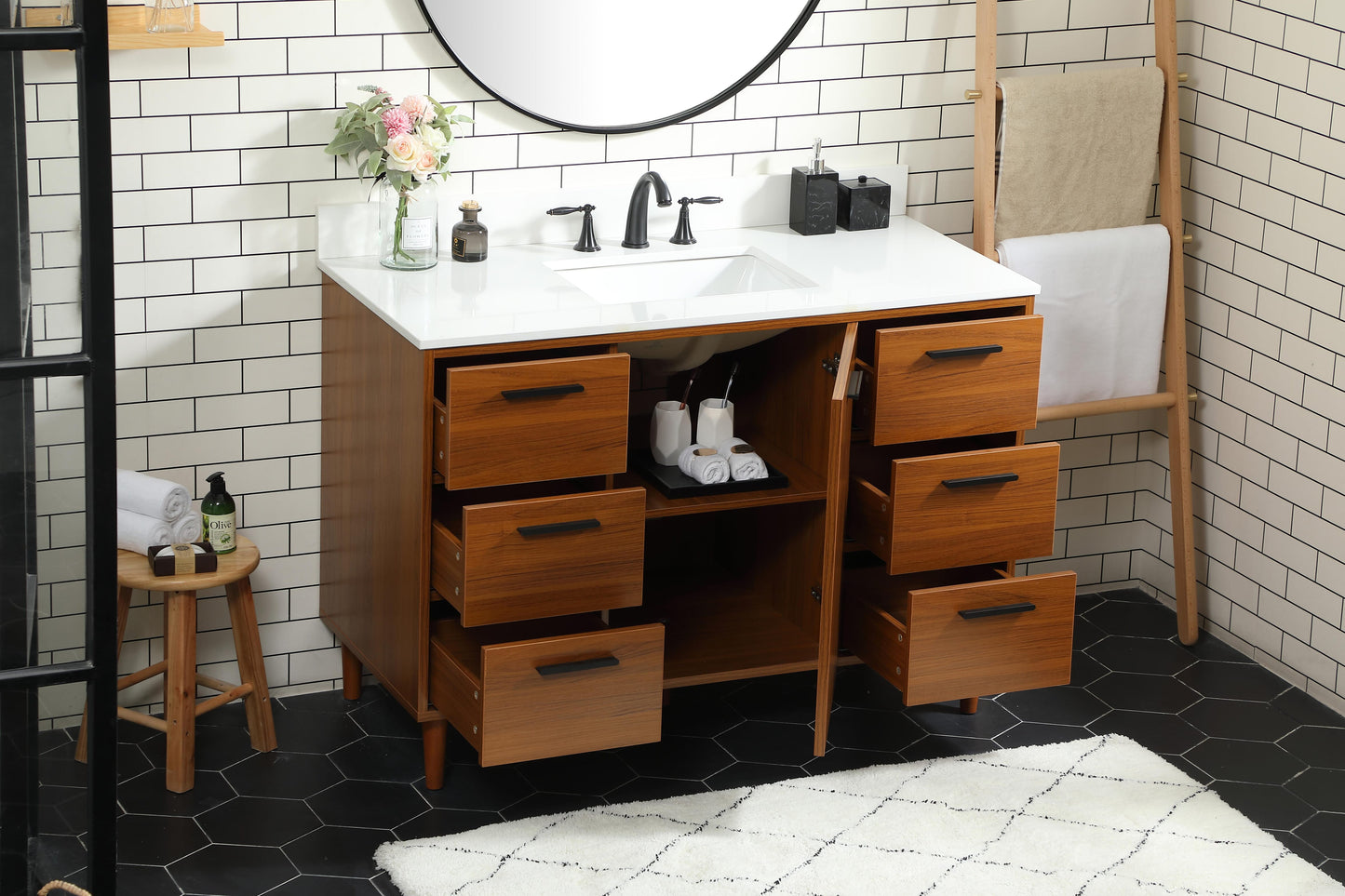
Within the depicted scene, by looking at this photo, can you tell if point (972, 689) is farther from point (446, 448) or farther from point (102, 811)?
point (102, 811)

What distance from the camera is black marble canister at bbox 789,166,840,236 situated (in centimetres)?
347

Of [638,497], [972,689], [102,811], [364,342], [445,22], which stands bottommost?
[972,689]

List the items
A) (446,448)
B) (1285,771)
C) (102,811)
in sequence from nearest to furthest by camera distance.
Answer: (102,811) → (446,448) → (1285,771)

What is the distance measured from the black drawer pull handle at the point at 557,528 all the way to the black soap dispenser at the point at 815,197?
94cm

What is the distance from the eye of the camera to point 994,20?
11.1 ft

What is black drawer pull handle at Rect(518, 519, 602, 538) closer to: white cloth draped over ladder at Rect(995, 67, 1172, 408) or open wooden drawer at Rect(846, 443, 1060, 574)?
open wooden drawer at Rect(846, 443, 1060, 574)

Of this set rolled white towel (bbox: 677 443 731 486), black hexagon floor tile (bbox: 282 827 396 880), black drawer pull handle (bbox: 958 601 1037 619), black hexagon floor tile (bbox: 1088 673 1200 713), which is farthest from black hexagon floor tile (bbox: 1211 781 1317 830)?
black hexagon floor tile (bbox: 282 827 396 880)

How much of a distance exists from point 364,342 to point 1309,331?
1.94 metres

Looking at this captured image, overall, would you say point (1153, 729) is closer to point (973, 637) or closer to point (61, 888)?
point (973, 637)

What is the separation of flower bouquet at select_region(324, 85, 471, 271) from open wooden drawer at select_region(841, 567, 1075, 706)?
3.55 ft

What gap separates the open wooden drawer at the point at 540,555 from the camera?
2.82m

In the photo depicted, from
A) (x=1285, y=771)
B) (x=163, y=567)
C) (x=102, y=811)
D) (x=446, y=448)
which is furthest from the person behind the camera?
(x=1285, y=771)

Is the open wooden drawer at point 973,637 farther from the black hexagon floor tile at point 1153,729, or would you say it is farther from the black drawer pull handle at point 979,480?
the black hexagon floor tile at point 1153,729

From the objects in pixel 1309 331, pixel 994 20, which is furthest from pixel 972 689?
pixel 994 20
